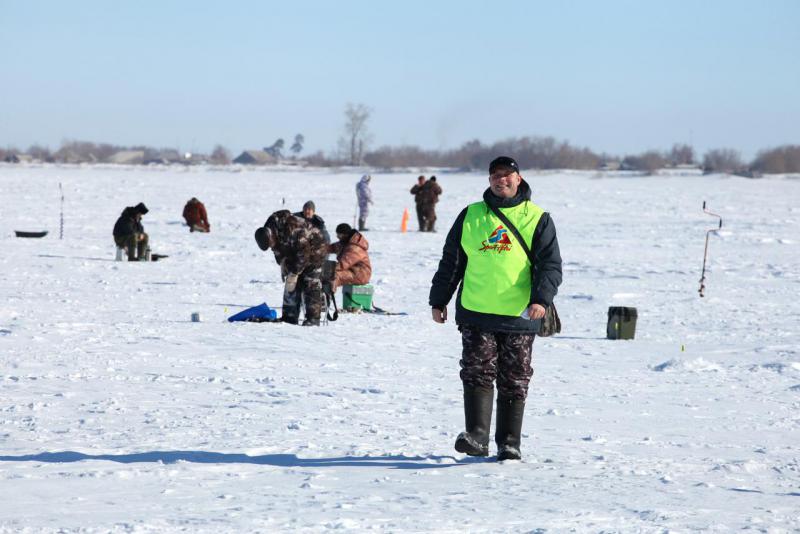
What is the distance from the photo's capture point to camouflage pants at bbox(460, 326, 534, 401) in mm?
5621

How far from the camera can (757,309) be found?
15.3 m

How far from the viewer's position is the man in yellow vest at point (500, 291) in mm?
5523

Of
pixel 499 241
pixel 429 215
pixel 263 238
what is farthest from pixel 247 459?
pixel 429 215

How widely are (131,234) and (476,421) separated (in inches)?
605

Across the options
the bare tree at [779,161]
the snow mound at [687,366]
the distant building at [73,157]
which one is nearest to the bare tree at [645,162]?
the bare tree at [779,161]

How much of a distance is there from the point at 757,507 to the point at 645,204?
39.3 m

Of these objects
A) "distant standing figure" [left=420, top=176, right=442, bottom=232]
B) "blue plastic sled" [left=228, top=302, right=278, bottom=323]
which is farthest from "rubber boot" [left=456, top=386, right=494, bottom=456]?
"distant standing figure" [left=420, top=176, right=442, bottom=232]

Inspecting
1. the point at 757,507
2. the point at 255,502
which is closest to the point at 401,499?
the point at 255,502

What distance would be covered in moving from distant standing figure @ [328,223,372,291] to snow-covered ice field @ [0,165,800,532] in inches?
25.9

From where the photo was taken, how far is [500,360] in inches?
224

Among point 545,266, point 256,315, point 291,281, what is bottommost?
point 256,315

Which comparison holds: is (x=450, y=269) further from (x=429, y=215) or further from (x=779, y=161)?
(x=779, y=161)

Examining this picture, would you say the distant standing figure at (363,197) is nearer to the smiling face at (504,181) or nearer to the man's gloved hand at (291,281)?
the man's gloved hand at (291,281)

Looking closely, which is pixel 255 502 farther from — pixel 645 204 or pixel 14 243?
pixel 645 204
